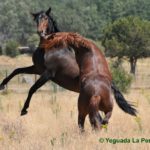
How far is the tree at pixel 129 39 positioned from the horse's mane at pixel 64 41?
51.6 m

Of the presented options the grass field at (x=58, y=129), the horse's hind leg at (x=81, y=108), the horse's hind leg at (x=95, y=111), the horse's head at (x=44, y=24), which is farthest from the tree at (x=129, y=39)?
the horse's hind leg at (x=95, y=111)

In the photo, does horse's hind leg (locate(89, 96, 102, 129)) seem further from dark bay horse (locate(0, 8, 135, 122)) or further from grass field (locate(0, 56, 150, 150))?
dark bay horse (locate(0, 8, 135, 122))

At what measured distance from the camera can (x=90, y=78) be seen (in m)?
8.02

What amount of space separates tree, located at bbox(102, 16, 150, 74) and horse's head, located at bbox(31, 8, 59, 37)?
51.0m

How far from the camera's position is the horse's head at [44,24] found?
940 centimetres


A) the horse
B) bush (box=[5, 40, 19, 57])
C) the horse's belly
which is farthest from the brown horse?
bush (box=[5, 40, 19, 57])

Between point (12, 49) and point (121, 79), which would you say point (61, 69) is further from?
point (12, 49)

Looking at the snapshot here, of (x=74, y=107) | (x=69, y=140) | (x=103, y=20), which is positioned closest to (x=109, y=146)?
(x=69, y=140)

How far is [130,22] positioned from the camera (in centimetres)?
6334

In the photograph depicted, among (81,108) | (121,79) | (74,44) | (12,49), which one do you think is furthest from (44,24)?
(12,49)

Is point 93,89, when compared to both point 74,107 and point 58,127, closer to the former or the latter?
point 58,127

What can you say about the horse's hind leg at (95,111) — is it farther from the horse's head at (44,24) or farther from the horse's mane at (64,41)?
the horse's head at (44,24)

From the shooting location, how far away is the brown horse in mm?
7879

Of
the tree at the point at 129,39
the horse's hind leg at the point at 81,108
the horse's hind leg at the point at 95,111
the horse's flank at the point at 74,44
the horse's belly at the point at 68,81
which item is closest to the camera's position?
the horse's hind leg at the point at 95,111
